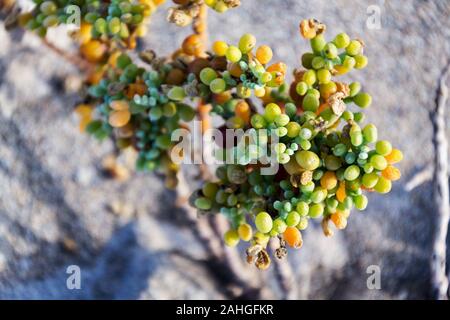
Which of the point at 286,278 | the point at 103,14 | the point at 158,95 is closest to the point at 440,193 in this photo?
the point at 286,278

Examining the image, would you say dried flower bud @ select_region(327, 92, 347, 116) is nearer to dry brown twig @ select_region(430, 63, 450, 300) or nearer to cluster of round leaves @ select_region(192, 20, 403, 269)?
cluster of round leaves @ select_region(192, 20, 403, 269)

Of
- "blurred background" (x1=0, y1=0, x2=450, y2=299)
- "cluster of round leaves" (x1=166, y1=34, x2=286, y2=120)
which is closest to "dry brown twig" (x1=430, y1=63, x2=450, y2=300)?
"blurred background" (x1=0, y1=0, x2=450, y2=299)

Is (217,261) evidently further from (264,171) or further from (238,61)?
(238,61)

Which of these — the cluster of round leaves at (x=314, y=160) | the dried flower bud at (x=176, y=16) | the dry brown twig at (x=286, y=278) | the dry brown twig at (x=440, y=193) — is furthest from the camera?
the dry brown twig at (x=286, y=278)

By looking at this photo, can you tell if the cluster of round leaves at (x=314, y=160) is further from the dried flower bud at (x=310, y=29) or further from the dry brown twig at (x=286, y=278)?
the dry brown twig at (x=286, y=278)

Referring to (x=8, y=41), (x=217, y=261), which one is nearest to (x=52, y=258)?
(x=217, y=261)

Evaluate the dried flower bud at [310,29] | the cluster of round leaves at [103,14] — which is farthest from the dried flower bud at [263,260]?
the cluster of round leaves at [103,14]
